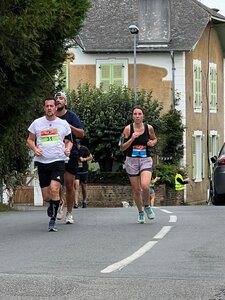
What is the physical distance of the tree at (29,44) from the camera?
17.2m

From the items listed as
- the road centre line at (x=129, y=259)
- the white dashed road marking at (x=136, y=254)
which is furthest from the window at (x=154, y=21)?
the road centre line at (x=129, y=259)

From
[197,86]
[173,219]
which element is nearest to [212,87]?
[197,86]

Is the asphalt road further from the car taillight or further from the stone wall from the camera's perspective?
the stone wall

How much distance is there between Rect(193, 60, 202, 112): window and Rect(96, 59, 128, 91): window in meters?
3.30

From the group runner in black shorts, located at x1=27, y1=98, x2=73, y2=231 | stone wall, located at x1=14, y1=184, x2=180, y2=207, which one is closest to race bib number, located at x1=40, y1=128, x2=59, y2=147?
runner in black shorts, located at x1=27, y1=98, x2=73, y2=231

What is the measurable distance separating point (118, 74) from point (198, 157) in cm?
578

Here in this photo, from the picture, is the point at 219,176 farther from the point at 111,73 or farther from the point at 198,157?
the point at 198,157

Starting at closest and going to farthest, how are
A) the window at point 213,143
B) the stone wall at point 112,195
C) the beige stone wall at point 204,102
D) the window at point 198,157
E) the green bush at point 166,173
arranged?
the stone wall at point 112,195 → the green bush at point 166,173 → the beige stone wall at point 204,102 → the window at point 198,157 → the window at point 213,143

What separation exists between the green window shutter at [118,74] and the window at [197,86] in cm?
344

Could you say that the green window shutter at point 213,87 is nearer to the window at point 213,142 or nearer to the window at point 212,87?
the window at point 212,87

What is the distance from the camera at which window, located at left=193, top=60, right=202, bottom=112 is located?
45.4 m

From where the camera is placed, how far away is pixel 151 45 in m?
43.3

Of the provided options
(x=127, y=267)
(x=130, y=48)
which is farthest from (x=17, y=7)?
(x=130, y=48)

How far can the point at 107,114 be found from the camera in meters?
39.8
